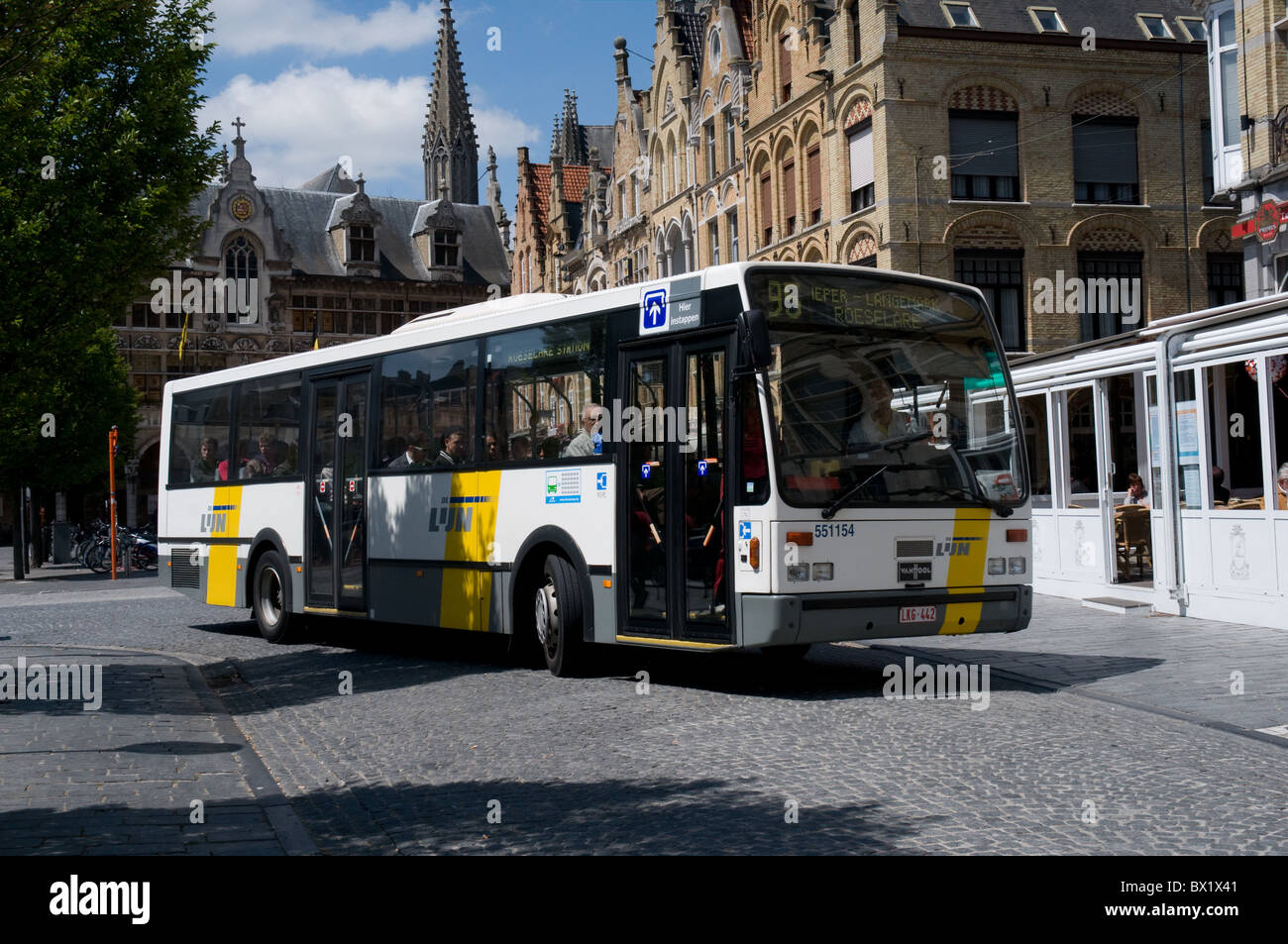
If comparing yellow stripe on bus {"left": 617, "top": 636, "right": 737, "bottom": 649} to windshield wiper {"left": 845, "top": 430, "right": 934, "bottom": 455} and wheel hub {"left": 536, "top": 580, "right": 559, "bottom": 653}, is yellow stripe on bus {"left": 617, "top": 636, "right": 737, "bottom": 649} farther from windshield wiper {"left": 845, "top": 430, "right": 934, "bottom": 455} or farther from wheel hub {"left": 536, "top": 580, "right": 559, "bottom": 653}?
windshield wiper {"left": 845, "top": 430, "right": 934, "bottom": 455}

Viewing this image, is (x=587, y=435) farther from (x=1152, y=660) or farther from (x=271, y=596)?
(x=271, y=596)

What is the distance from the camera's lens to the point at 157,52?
20078mm

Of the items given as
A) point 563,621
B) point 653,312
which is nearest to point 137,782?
point 563,621

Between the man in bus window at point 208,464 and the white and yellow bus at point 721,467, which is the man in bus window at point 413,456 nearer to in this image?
the white and yellow bus at point 721,467

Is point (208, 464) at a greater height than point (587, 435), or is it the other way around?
point (208, 464)

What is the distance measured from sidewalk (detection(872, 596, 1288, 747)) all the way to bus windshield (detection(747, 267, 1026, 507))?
157 cm

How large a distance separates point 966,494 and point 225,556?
10072mm

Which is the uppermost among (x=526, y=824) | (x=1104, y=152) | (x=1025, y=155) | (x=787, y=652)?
(x=1104, y=152)

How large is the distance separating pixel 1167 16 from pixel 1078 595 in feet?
67.5

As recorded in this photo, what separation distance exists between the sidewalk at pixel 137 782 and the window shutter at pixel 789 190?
26.3 meters

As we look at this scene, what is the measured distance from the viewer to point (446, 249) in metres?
74.0
